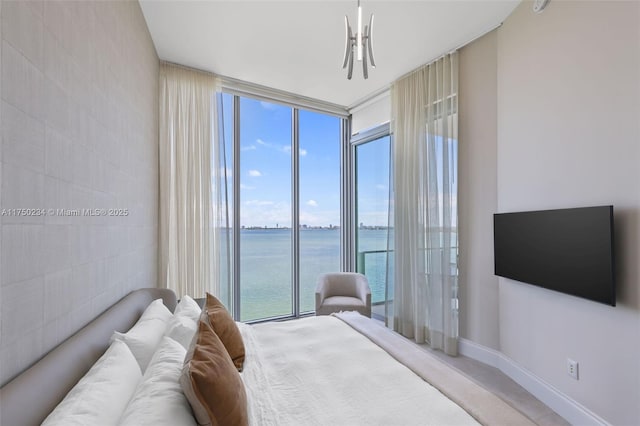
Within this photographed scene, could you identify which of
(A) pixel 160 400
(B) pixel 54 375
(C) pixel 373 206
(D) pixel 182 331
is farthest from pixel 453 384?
(C) pixel 373 206

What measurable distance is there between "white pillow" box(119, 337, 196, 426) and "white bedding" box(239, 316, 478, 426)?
33 centimetres

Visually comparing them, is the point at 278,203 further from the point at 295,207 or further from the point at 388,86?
the point at 388,86

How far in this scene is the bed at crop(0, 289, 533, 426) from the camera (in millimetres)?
852

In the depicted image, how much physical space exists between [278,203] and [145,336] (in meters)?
2.80

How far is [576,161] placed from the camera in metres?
1.92

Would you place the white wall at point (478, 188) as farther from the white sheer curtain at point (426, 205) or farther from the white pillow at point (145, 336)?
the white pillow at point (145, 336)

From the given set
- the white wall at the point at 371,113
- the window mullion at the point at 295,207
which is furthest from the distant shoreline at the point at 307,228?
the white wall at the point at 371,113

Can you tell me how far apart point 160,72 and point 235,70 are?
76 cm

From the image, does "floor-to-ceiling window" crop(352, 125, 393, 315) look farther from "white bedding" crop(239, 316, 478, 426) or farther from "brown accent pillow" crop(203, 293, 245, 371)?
"brown accent pillow" crop(203, 293, 245, 371)

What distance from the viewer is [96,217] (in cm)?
138

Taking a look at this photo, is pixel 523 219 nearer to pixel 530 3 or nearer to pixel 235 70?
pixel 530 3

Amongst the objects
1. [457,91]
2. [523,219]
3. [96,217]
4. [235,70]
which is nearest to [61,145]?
[96,217]

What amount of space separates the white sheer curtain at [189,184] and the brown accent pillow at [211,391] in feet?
7.07

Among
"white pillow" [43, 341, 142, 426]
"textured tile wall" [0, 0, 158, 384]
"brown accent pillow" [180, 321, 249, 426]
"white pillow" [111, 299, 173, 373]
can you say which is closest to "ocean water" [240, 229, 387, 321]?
"textured tile wall" [0, 0, 158, 384]
